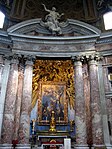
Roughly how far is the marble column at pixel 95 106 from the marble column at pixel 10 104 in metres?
4.46

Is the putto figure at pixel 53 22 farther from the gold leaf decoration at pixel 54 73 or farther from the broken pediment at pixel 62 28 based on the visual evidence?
the gold leaf decoration at pixel 54 73

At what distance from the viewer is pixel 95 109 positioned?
36.2 feet

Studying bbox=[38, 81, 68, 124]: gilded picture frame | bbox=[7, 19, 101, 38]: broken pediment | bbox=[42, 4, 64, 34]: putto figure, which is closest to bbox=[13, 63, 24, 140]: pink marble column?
bbox=[7, 19, 101, 38]: broken pediment

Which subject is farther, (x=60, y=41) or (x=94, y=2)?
(x=94, y=2)

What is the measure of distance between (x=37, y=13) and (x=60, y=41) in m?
3.63

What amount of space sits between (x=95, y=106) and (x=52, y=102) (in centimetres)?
445

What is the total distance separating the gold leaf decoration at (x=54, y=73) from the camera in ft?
50.1

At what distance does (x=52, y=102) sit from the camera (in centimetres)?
1476

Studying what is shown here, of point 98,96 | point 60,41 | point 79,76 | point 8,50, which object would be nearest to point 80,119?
point 98,96

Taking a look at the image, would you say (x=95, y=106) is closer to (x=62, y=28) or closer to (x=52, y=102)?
(x=52, y=102)

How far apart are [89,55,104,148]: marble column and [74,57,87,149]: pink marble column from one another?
52 centimetres


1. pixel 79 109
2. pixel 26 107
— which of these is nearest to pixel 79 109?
pixel 79 109

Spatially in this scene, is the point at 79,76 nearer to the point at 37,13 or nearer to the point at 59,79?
the point at 59,79

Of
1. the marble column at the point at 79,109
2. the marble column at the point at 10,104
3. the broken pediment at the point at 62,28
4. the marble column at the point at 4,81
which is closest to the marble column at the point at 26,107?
the marble column at the point at 10,104
